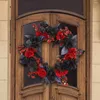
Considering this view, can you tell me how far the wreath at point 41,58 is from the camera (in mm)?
8250

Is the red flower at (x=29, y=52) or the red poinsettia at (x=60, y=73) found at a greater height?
the red flower at (x=29, y=52)

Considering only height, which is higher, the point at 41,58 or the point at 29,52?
the point at 29,52

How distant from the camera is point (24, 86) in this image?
327 inches

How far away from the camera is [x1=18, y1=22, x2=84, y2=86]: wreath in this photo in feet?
27.1

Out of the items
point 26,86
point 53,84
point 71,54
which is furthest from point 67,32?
point 26,86

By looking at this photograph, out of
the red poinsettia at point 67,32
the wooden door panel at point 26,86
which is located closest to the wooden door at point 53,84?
the wooden door panel at point 26,86

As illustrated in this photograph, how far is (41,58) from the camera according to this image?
8273 millimetres

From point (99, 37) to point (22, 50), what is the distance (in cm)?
134

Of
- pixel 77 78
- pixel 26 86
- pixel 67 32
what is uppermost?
pixel 67 32

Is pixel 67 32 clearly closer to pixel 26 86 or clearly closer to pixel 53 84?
pixel 53 84

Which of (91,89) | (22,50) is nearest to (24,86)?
(22,50)

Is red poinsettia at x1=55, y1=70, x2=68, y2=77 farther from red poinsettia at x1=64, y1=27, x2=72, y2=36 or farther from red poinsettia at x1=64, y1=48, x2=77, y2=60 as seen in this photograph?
red poinsettia at x1=64, y1=27, x2=72, y2=36

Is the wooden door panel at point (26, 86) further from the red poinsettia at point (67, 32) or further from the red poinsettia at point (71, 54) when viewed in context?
the red poinsettia at point (71, 54)

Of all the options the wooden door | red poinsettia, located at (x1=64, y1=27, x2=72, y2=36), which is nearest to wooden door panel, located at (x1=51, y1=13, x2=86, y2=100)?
the wooden door
